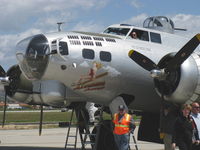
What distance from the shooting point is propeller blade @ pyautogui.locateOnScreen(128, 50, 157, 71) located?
13.0m

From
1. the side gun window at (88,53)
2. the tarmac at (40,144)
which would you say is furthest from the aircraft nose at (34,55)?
the tarmac at (40,144)

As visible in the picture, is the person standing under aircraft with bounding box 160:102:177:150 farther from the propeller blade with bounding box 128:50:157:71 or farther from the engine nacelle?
the propeller blade with bounding box 128:50:157:71

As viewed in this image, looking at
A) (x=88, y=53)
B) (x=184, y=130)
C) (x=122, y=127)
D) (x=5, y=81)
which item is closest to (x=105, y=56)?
(x=88, y=53)

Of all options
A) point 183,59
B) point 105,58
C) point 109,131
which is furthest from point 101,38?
point 109,131

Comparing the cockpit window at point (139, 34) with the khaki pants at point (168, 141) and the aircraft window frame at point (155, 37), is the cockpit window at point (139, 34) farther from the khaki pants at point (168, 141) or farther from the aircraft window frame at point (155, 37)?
the khaki pants at point (168, 141)

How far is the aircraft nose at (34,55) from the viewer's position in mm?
12195

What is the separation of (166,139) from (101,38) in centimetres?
350

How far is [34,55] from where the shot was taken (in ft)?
40.2

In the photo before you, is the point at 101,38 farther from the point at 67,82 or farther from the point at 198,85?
the point at 198,85

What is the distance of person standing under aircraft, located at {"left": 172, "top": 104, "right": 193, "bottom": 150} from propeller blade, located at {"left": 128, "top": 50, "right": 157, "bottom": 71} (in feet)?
A: 6.83

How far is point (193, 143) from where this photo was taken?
11.7m

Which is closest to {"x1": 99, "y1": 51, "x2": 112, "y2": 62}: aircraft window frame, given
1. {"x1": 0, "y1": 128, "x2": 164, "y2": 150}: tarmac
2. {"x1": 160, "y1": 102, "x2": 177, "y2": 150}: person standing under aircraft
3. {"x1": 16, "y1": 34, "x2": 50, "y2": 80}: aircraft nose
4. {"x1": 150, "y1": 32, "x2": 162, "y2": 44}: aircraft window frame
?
{"x1": 16, "y1": 34, "x2": 50, "y2": 80}: aircraft nose

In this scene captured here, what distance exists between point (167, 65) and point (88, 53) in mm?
2338

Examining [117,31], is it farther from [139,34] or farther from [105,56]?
[105,56]
